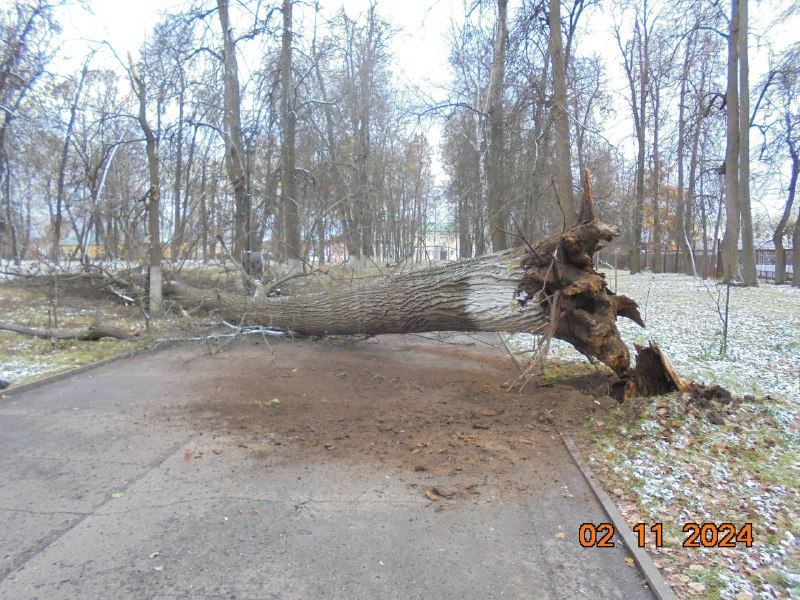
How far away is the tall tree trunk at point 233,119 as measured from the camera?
13203 mm

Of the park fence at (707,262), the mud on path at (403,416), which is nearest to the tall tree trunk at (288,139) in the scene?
the mud on path at (403,416)

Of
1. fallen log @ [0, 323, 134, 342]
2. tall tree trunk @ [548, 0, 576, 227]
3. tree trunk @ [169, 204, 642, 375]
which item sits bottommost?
fallen log @ [0, 323, 134, 342]

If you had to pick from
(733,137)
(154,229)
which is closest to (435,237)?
(733,137)

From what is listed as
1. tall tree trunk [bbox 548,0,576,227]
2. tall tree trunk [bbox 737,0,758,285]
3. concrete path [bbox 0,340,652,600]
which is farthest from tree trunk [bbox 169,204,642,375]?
tall tree trunk [bbox 737,0,758,285]

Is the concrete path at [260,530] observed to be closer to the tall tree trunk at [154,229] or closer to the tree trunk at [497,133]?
the tall tree trunk at [154,229]

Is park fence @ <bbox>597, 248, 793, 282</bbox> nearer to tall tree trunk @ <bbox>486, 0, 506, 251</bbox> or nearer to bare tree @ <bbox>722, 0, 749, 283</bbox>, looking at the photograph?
bare tree @ <bbox>722, 0, 749, 283</bbox>

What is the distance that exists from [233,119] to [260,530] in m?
12.4

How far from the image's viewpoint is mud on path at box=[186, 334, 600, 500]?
149 inches

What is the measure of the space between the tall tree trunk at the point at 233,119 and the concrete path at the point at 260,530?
10004 mm

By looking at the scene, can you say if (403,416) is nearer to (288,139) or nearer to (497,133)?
(497,133)

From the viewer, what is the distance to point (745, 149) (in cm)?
→ 1557
